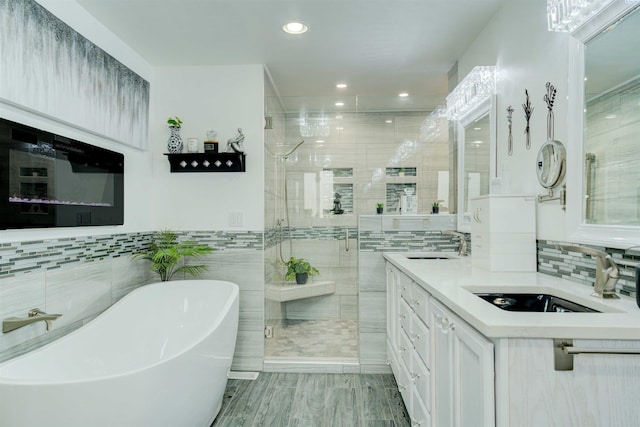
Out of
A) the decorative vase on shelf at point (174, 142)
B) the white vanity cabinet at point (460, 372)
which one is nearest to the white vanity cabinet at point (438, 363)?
the white vanity cabinet at point (460, 372)

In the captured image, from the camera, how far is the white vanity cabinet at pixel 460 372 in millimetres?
1043

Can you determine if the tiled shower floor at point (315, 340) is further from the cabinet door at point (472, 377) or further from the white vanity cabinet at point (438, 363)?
the cabinet door at point (472, 377)

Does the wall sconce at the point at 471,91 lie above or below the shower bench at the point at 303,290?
above

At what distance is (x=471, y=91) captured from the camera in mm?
2709

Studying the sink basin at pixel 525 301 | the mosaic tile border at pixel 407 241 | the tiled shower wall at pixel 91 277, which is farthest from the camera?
the mosaic tile border at pixel 407 241

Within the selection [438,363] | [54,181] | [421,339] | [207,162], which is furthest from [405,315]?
[54,181]

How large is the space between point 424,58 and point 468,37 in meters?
0.39

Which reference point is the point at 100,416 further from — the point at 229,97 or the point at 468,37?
the point at 468,37

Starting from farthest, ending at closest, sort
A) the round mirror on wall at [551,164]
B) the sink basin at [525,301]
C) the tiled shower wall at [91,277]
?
1. the tiled shower wall at [91,277]
2. the round mirror on wall at [551,164]
3. the sink basin at [525,301]

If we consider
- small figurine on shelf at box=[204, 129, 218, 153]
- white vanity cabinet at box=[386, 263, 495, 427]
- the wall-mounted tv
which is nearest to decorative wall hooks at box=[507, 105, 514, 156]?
white vanity cabinet at box=[386, 263, 495, 427]

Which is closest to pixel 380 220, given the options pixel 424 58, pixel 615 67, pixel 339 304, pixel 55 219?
pixel 339 304

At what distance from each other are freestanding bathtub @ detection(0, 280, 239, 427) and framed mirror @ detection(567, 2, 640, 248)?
182 cm

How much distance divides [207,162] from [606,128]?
8.36ft

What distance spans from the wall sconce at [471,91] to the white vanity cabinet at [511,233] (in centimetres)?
90
